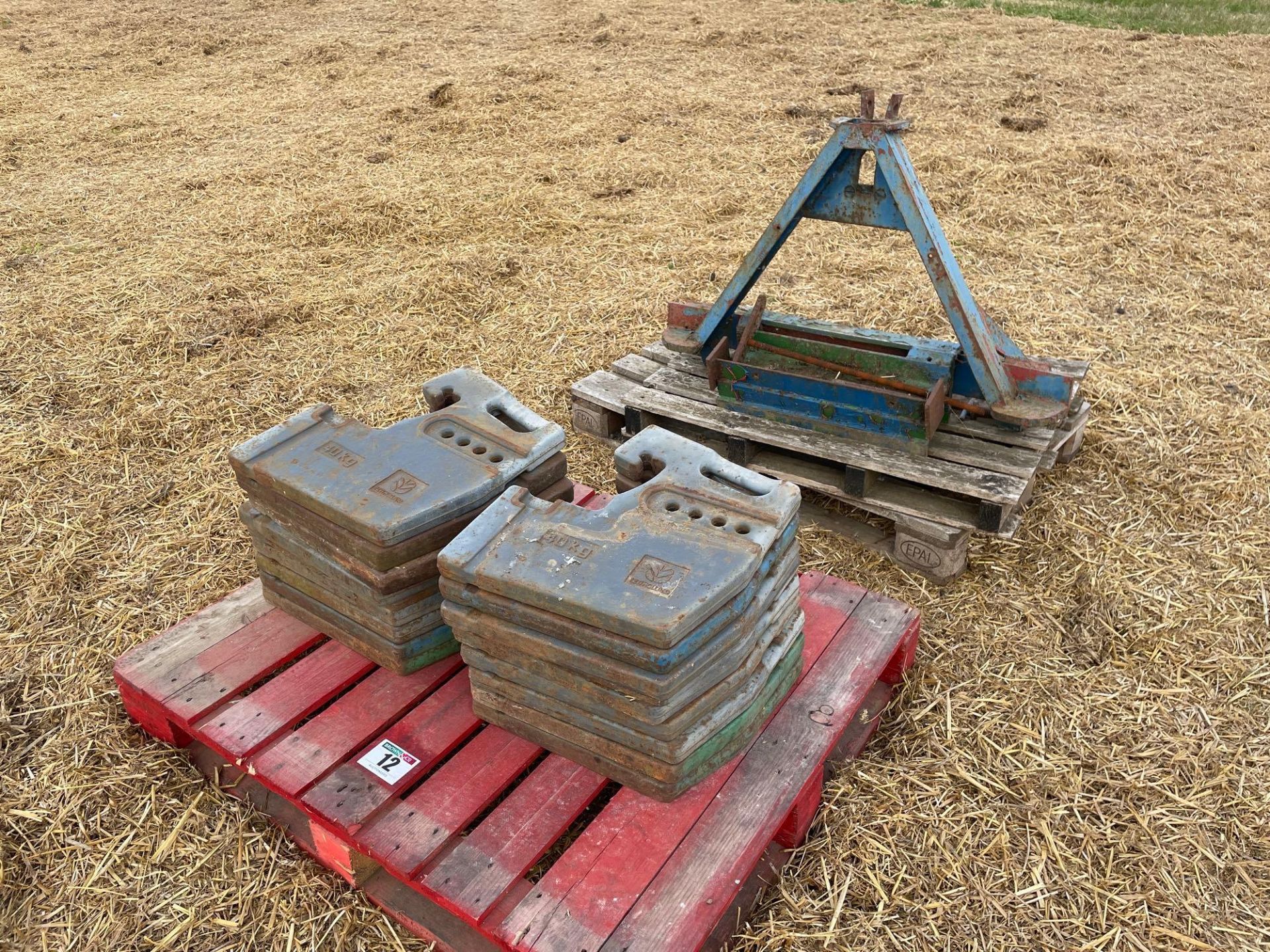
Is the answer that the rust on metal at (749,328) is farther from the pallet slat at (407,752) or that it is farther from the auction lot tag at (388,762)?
the auction lot tag at (388,762)

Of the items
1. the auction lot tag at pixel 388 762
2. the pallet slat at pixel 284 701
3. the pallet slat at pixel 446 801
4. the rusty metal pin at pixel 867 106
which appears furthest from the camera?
the rusty metal pin at pixel 867 106

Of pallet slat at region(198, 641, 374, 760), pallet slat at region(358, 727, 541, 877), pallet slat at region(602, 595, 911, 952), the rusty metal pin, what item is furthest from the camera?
the rusty metal pin

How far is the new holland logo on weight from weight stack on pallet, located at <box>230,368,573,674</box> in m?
0.60

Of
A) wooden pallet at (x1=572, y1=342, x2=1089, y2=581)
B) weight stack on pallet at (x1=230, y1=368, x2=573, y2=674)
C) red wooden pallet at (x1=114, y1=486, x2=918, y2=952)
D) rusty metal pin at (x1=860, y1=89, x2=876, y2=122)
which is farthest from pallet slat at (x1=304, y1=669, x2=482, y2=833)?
rusty metal pin at (x1=860, y1=89, x2=876, y2=122)

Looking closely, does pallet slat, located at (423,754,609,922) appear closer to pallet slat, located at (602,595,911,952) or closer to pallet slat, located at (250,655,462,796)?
pallet slat, located at (602,595,911,952)

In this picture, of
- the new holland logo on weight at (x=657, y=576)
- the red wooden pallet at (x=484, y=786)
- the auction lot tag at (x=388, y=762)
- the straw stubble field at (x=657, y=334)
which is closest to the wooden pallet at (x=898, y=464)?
the straw stubble field at (x=657, y=334)

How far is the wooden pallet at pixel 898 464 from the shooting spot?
3.45 m

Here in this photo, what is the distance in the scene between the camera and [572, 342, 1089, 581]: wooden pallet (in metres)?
3.45

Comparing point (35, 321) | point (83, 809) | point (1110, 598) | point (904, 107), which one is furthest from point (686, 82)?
point (83, 809)

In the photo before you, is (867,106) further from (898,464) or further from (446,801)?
(446,801)

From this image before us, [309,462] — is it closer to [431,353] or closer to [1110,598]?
[431,353]

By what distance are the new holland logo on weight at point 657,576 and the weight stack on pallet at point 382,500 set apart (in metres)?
0.60

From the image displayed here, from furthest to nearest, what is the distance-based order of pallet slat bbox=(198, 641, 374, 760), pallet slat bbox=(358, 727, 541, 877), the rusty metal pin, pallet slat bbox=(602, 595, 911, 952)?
the rusty metal pin, pallet slat bbox=(198, 641, 374, 760), pallet slat bbox=(358, 727, 541, 877), pallet slat bbox=(602, 595, 911, 952)

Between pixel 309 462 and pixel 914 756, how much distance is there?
2.13 m
